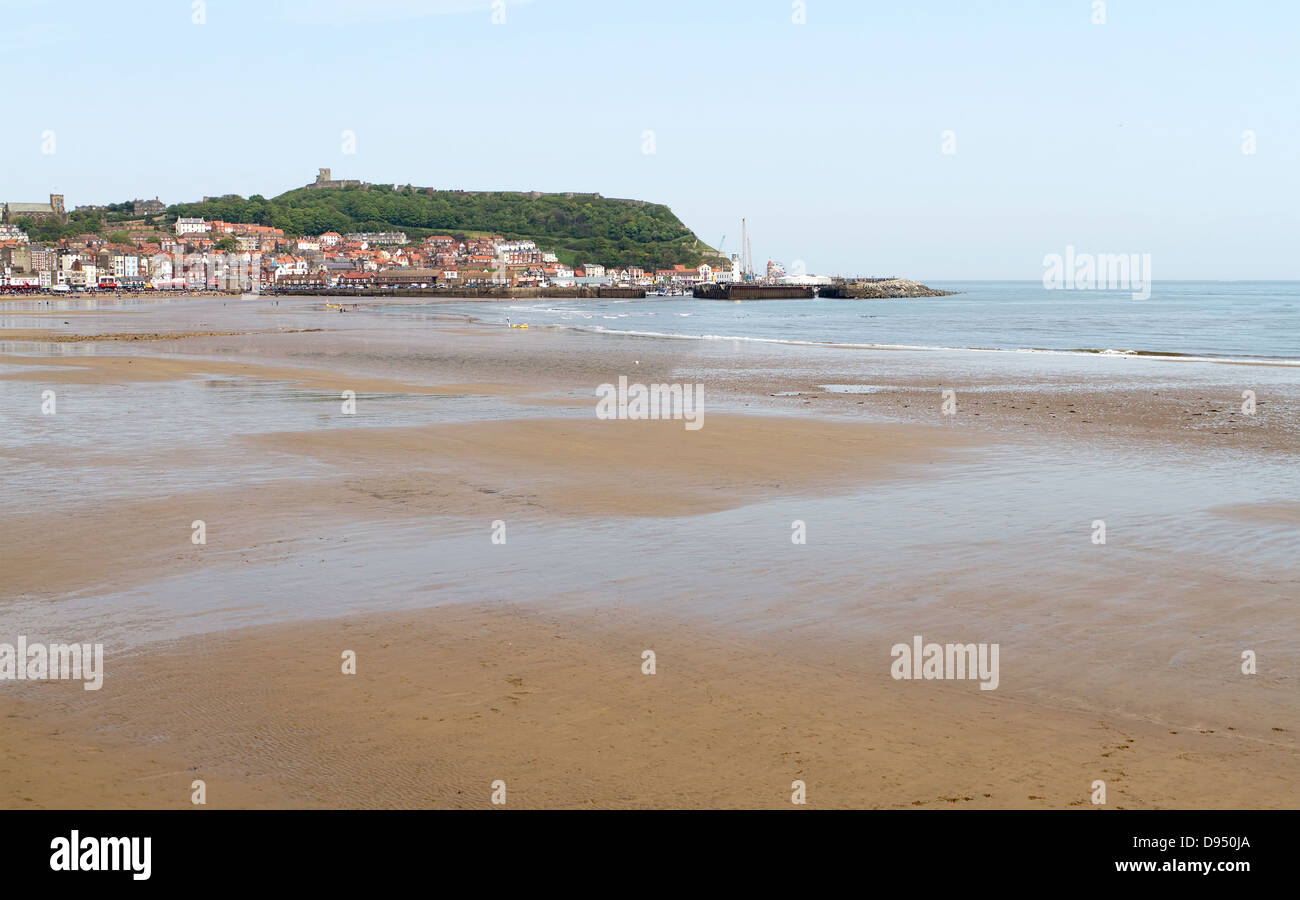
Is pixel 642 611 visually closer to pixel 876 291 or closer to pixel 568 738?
pixel 568 738

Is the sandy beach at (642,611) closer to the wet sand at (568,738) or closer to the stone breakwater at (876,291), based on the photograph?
the wet sand at (568,738)

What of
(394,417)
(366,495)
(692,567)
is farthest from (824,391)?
(692,567)

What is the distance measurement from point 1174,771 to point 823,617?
2.98 m

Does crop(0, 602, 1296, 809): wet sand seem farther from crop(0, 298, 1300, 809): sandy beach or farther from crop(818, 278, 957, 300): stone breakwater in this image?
crop(818, 278, 957, 300): stone breakwater

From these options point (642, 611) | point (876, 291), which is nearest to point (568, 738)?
point (642, 611)

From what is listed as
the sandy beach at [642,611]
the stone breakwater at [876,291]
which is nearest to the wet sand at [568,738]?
the sandy beach at [642,611]

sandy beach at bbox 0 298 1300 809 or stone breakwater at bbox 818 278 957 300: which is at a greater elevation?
stone breakwater at bbox 818 278 957 300

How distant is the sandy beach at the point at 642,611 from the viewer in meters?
5.41

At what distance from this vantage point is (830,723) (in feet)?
19.8

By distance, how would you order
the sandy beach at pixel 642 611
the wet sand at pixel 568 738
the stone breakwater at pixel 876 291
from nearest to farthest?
the wet sand at pixel 568 738, the sandy beach at pixel 642 611, the stone breakwater at pixel 876 291

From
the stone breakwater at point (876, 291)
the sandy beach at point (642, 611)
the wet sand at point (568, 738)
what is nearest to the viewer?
the wet sand at point (568, 738)

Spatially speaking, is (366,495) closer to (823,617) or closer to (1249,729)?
(823,617)

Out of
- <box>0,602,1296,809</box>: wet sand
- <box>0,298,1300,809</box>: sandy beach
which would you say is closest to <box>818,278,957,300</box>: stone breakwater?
<box>0,298,1300,809</box>: sandy beach

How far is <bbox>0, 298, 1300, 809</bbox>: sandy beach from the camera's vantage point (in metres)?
5.41
